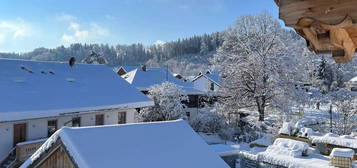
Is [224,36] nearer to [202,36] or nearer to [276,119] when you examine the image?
[276,119]

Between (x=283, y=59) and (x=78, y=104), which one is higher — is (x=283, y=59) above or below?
above

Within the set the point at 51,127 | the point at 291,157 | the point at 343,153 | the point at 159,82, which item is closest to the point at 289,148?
the point at 291,157

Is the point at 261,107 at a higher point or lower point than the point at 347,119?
higher

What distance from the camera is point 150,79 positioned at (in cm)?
3278

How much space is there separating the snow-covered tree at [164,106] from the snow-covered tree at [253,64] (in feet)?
11.5

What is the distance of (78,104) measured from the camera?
1659 cm

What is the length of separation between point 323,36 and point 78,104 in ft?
53.6

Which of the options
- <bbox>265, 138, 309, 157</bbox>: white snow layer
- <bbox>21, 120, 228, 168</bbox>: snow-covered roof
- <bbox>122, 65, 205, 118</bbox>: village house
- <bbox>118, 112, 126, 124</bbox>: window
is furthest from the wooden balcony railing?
<bbox>122, 65, 205, 118</bbox>: village house

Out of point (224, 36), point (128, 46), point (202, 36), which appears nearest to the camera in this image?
point (224, 36)

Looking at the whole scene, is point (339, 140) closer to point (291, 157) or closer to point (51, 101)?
point (291, 157)

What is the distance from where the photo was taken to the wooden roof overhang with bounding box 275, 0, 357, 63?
144 centimetres

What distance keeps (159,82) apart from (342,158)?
23.4m

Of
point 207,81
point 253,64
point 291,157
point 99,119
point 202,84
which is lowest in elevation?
point 291,157

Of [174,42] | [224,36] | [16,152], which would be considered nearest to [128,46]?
[174,42]
